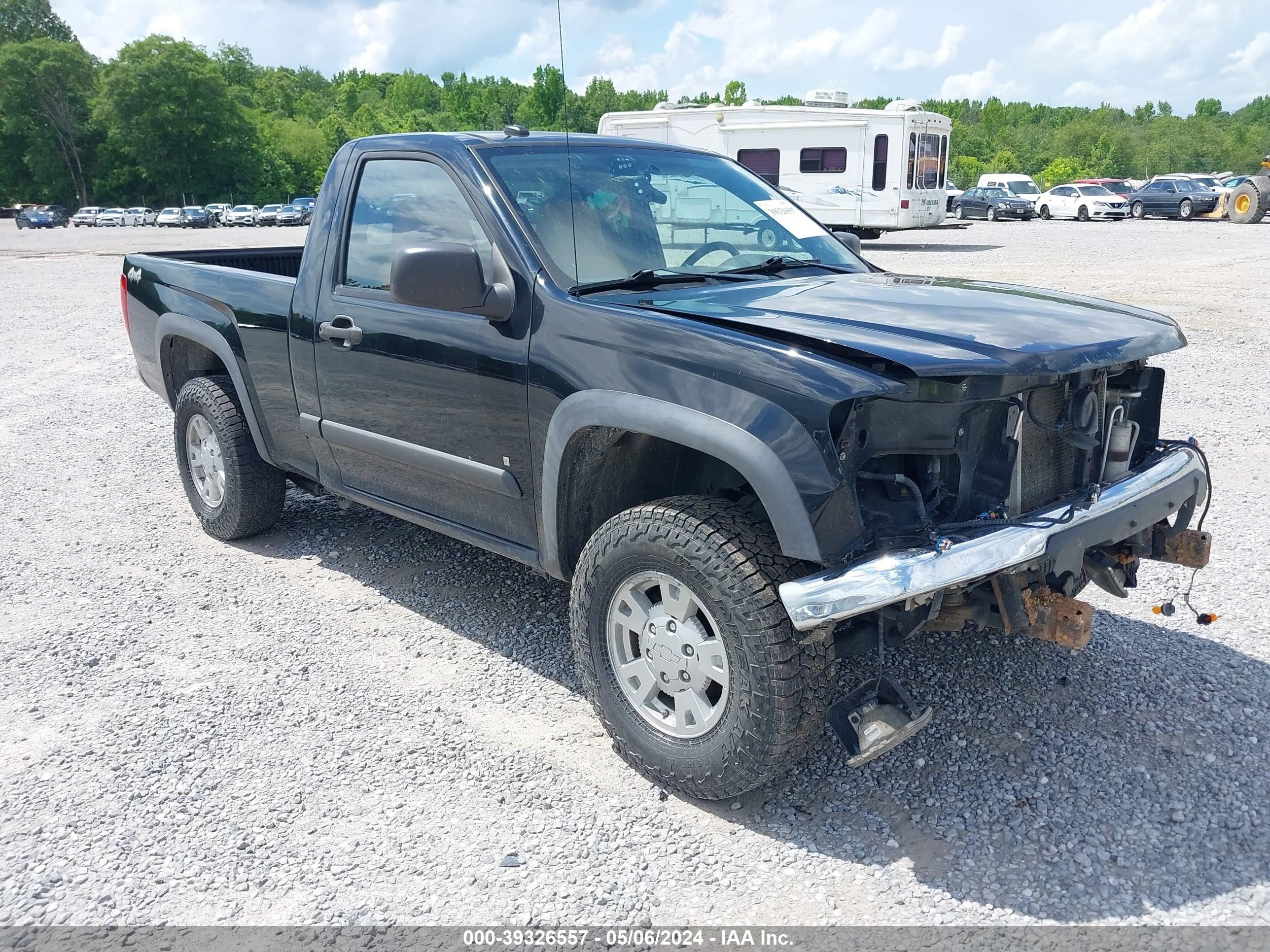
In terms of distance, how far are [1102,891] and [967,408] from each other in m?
1.34

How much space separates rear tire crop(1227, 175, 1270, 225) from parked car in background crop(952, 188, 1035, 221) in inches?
263

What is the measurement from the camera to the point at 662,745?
125 inches

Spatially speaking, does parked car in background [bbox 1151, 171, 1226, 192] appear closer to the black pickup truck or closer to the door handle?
the black pickup truck

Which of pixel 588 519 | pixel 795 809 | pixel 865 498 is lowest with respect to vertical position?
pixel 795 809

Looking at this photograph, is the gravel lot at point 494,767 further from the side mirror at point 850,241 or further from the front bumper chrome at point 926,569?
the side mirror at point 850,241

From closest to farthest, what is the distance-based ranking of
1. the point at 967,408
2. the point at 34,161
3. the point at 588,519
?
1. the point at 967,408
2. the point at 588,519
3. the point at 34,161

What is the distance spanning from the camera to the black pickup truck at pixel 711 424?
276cm

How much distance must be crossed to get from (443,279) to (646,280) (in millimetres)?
718

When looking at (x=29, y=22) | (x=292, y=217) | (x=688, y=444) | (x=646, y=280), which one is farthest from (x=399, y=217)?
(x=29, y=22)

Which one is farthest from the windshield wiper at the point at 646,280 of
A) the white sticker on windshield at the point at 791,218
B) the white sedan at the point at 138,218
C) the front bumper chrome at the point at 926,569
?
the white sedan at the point at 138,218

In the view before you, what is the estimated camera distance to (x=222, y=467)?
5.35 metres

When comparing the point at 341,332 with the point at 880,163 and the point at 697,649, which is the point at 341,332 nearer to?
the point at 697,649

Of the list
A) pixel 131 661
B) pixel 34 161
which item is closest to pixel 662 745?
pixel 131 661

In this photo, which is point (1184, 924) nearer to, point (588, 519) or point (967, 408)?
point (967, 408)
